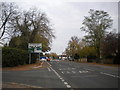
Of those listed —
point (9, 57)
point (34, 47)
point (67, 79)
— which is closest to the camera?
point (67, 79)

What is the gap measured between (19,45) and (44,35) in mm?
6686

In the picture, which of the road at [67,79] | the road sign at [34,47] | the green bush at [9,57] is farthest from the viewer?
the road sign at [34,47]

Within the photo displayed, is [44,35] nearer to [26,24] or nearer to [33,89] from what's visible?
[26,24]

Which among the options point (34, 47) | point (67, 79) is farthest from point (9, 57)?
point (67, 79)

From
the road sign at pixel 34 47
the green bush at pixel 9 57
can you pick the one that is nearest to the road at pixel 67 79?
the green bush at pixel 9 57

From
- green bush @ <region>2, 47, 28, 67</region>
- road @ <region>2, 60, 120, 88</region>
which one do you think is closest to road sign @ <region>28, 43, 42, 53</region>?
green bush @ <region>2, 47, 28, 67</region>

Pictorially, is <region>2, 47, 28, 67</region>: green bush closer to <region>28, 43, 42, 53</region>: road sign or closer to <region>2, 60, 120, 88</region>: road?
<region>2, 60, 120, 88</region>: road

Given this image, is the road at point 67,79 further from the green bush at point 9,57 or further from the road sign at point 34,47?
the road sign at point 34,47

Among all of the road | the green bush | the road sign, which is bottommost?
the road

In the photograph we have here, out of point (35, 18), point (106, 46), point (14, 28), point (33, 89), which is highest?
point (35, 18)

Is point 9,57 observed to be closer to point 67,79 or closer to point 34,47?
point 34,47

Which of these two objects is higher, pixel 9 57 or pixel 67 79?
pixel 9 57

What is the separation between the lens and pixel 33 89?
1109cm

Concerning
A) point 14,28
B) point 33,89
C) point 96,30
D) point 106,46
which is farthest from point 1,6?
point 33,89
